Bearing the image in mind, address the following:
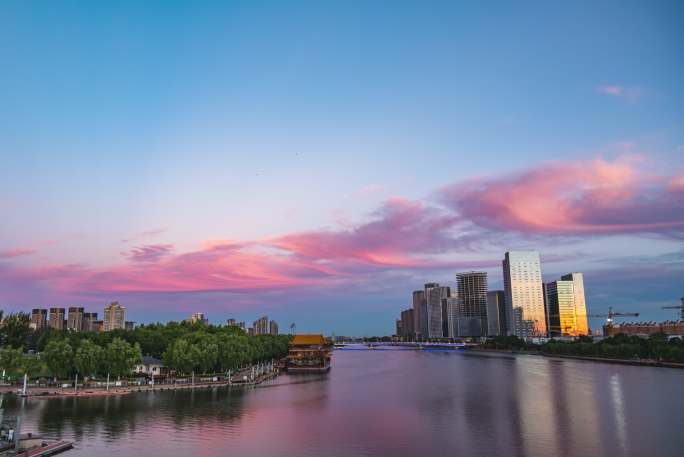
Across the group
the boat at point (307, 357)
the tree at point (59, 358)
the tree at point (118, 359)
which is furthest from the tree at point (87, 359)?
the boat at point (307, 357)

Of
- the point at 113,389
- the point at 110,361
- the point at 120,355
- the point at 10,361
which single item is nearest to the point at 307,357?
the point at 120,355

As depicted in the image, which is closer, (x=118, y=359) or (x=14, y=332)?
(x=118, y=359)

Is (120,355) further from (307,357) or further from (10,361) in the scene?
(307,357)

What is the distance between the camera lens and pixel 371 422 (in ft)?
244

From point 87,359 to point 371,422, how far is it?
2460 inches

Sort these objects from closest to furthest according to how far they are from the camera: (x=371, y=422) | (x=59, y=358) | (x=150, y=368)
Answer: (x=371, y=422)
(x=59, y=358)
(x=150, y=368)

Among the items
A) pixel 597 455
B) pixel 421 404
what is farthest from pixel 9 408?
pixel 597 455

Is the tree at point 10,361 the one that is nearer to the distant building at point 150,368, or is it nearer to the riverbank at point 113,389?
the riverbank at point 113,389

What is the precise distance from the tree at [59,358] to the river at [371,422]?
14652 mm

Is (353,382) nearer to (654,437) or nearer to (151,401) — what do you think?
(151,401)

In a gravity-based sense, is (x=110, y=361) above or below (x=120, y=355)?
below

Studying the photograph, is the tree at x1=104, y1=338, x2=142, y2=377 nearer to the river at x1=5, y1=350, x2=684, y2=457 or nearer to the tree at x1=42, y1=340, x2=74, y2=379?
the tree at x1=42, y1=340, x2=74, y2=379

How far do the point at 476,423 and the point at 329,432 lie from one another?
2215cm

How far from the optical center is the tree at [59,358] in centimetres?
10325
